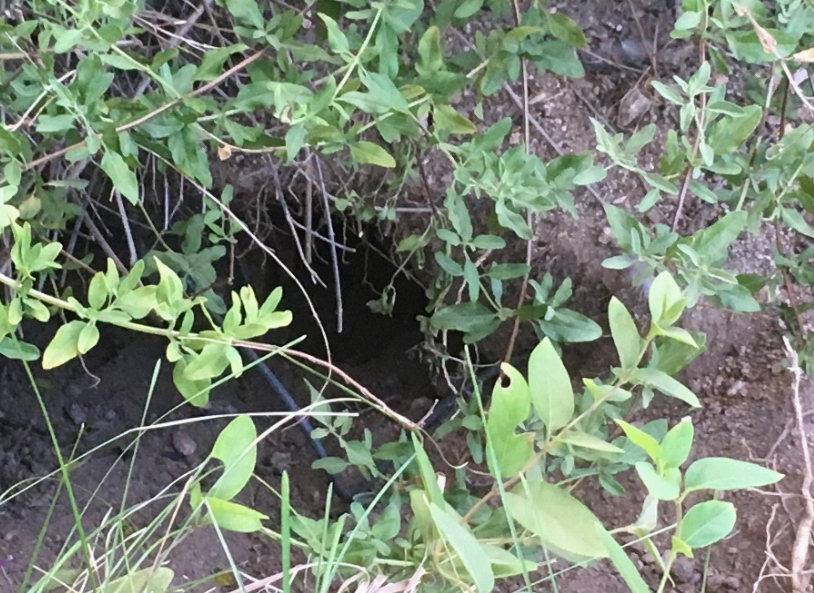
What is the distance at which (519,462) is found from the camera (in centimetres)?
45

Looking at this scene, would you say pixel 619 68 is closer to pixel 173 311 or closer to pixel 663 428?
pixel 663 428

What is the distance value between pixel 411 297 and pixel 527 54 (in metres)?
0.88

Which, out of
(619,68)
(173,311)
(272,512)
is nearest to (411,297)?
(272,512)

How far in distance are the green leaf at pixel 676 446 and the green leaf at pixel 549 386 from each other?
0.06 m

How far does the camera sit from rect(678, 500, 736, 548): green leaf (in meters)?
0.43

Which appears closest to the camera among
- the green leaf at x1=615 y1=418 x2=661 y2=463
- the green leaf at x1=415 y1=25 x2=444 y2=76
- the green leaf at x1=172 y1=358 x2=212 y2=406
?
the green leaf at x1=615 y1=418 x2=661 y2=463

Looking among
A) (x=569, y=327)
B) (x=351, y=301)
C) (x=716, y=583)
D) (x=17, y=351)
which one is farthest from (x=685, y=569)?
(x=351, y=301)

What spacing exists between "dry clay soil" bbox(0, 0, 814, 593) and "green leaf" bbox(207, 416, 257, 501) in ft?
0.99

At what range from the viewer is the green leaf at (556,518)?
0.44 metres

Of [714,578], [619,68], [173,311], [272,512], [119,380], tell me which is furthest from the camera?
[119,380]

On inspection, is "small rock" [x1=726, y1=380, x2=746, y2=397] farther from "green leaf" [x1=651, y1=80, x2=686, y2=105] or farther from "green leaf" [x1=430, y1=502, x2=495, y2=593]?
"green leaf" [x1=430, y1=502, x2=495, y2=593]

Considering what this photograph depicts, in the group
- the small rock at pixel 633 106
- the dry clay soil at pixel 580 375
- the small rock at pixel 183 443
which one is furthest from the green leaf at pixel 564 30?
the small rock at pixel 183 443

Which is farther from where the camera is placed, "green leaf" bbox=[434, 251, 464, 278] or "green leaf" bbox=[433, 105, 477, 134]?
"green leaf" bbox=[434, 251, 464, 278]

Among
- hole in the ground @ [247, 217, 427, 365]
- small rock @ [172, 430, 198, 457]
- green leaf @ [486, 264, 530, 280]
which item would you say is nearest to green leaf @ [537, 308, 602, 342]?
green leaf @ [486, 264, 530, 280]
